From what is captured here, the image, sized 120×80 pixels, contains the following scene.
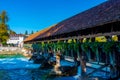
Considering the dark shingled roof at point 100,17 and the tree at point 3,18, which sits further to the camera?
the tree at point 3,18

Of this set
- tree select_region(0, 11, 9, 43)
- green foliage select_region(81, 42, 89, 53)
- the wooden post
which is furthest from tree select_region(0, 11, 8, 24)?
green foliage select_region(81, 42, 89, 53)

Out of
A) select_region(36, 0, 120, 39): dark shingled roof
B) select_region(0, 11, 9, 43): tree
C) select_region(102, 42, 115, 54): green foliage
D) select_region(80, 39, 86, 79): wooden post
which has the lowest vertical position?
select_region(80, 39, 86, 79): wooden post

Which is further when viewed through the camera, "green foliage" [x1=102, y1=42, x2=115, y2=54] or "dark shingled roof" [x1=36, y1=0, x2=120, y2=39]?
"green foliage" [x1=102, y1=42, x2=115, y2=54]

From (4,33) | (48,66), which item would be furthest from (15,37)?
(48,66)

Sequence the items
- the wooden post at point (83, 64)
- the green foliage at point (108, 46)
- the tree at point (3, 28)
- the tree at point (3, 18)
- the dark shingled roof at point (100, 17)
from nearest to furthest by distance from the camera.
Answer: the dark shingled roof at point (100, 17), the green foliage at point (108, 46), the wooden post at point (83, 64), the tree at point (3, 28), the tree at point (3, 18)

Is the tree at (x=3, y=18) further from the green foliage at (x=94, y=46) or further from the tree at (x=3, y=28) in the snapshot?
the green foliage at (x=94, y=46)

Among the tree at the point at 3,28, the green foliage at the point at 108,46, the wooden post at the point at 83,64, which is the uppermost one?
the tree at the point at 3,28

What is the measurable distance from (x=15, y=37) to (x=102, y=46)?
99.3m

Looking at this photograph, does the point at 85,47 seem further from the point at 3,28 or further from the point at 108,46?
the point at 3,28

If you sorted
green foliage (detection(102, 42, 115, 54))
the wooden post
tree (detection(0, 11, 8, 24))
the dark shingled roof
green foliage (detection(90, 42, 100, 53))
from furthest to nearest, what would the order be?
tree (detection(0, 11, 8, 24)) → the wooden post → green foliage (detection(90, 42, 100, 53)) → green foliage (detection(102, 42, 115, 54)) → the dark shingled roof

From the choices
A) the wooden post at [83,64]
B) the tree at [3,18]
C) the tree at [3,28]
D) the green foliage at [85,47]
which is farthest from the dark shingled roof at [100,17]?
the tree at [3,18]

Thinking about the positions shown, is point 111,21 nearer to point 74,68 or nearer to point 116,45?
point 116,45

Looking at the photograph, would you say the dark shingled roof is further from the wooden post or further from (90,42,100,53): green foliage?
the wooden post

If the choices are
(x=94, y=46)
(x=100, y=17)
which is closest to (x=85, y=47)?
(x=94, y=46)
